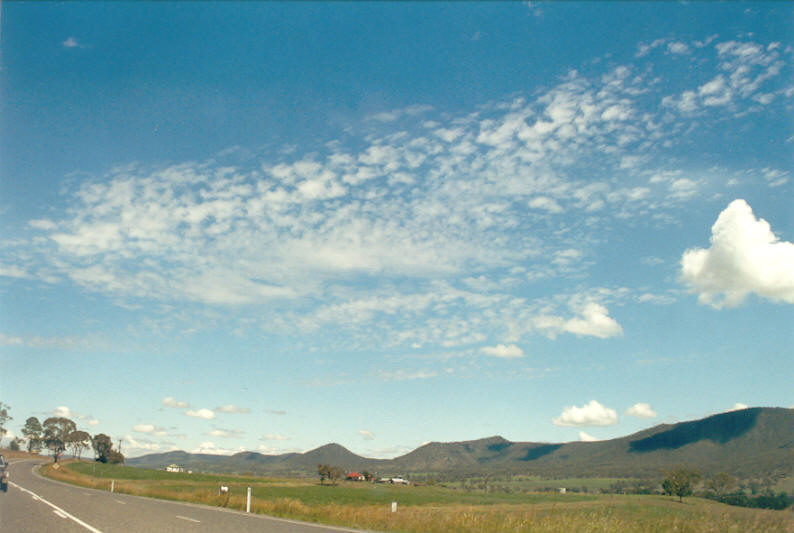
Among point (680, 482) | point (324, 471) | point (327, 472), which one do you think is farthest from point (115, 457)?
point (680, 482)

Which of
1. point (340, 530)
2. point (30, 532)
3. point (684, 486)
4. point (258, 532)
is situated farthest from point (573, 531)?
point (684, 486)

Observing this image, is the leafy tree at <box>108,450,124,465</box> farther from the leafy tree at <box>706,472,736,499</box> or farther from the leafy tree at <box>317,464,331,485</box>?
the leafy tree at <box>706,472,736,499</box>

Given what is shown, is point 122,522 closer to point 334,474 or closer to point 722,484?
point 334,474

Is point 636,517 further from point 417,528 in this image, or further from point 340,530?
point 340,530

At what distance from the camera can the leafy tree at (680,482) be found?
117 meters

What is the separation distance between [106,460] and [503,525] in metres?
203

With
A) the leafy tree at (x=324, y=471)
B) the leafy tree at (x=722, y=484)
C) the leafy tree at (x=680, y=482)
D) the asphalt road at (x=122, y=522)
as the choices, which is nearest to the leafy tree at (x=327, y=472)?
the leafy tree at (x=324, y=471)

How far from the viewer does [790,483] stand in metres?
140

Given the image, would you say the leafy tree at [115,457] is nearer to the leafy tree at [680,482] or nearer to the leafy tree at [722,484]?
the leafy tree at [680,482]

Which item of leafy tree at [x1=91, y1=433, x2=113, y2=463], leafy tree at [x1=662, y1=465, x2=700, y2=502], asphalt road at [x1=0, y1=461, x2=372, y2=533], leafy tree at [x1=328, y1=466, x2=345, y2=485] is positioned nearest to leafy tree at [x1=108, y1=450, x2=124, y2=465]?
leafy tree at [x1=91, y1=433, x2=113, y2=463]

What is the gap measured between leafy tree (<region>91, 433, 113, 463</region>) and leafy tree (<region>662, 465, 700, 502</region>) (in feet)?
561

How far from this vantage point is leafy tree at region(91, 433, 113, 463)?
605ft

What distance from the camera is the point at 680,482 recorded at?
117 meters

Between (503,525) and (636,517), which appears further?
(636,517)
